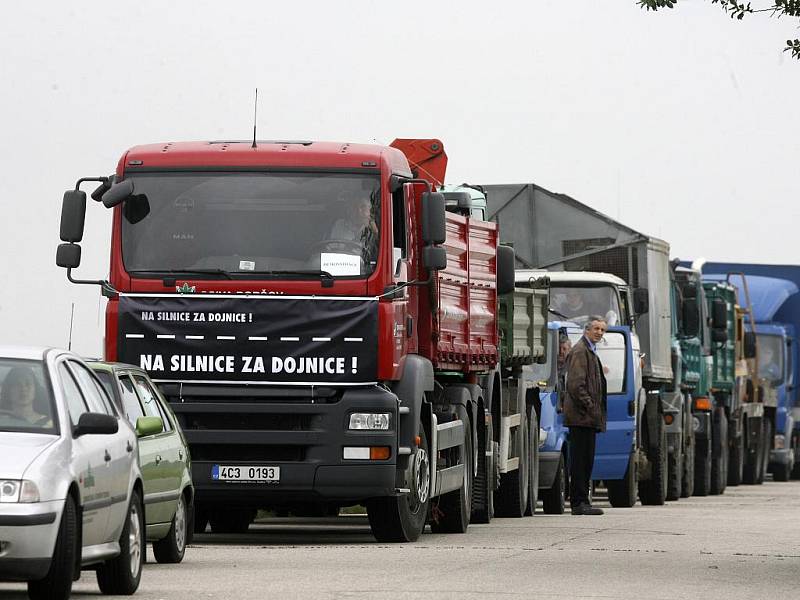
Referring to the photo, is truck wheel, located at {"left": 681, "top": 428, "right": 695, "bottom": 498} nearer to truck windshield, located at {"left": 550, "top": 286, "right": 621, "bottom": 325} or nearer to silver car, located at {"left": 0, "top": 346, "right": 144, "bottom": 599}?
truck windshield, located at {"left": 550, "top": 286, "right": 621, "bottom": 325}

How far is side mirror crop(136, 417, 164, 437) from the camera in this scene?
1264 centimetres

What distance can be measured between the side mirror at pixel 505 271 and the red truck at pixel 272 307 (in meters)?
4.03

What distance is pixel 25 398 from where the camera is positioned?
1141cm

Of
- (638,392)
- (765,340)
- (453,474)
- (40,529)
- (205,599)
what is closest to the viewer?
(40,529)

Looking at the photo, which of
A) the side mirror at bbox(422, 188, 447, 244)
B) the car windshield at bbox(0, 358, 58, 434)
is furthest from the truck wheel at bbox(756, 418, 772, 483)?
the car windshield at bbox(0, 358, 58, 434)

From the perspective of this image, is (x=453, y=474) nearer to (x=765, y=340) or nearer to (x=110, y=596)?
(x=110, y=596)

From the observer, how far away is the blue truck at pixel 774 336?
40.5 metres

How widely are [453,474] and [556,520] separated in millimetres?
3557

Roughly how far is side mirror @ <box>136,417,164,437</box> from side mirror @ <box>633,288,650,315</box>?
16.1 meters

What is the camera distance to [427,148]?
71.7ft

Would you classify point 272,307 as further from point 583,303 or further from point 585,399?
point 583,303

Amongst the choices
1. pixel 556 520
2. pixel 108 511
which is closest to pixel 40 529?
pixel 108 511

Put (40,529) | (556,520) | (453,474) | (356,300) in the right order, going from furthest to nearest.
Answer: (556,520) < (453,474) < (356,300) < (40,529)

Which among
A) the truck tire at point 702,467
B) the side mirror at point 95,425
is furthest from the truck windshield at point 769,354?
the side mirror at point 95,425
